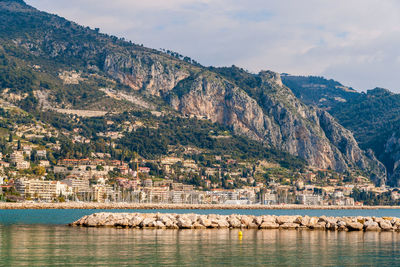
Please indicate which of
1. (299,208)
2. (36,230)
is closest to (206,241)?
(36,230)

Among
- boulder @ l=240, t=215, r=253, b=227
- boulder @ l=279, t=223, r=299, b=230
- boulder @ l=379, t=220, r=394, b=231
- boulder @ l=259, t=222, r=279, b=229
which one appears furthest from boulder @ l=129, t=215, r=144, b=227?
boulder @ l=379, t=220, r=394, b=231

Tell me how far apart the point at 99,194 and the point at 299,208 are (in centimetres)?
5960

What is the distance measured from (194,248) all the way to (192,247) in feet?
1.80

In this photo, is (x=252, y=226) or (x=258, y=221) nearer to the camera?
(x=252, y=226)

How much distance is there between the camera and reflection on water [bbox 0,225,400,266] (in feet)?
112

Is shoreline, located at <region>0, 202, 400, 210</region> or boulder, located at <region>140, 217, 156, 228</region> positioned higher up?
boulder, located at <region>140, 217, 156, 228</region>

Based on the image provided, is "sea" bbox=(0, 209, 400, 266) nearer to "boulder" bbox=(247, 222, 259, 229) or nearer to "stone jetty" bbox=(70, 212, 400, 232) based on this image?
"stone jetty" bbox=(70, 212, 400, 232)

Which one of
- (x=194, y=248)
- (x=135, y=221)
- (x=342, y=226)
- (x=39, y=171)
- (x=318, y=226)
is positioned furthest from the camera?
(x=39, y=171)

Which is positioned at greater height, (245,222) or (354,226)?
(245,222)

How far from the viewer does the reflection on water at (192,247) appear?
3403cm

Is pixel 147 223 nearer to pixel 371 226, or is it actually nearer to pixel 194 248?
pixel 194 248

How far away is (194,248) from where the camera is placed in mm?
39625

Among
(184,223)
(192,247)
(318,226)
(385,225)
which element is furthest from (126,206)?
(192,247)

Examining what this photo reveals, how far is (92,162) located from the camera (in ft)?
636
